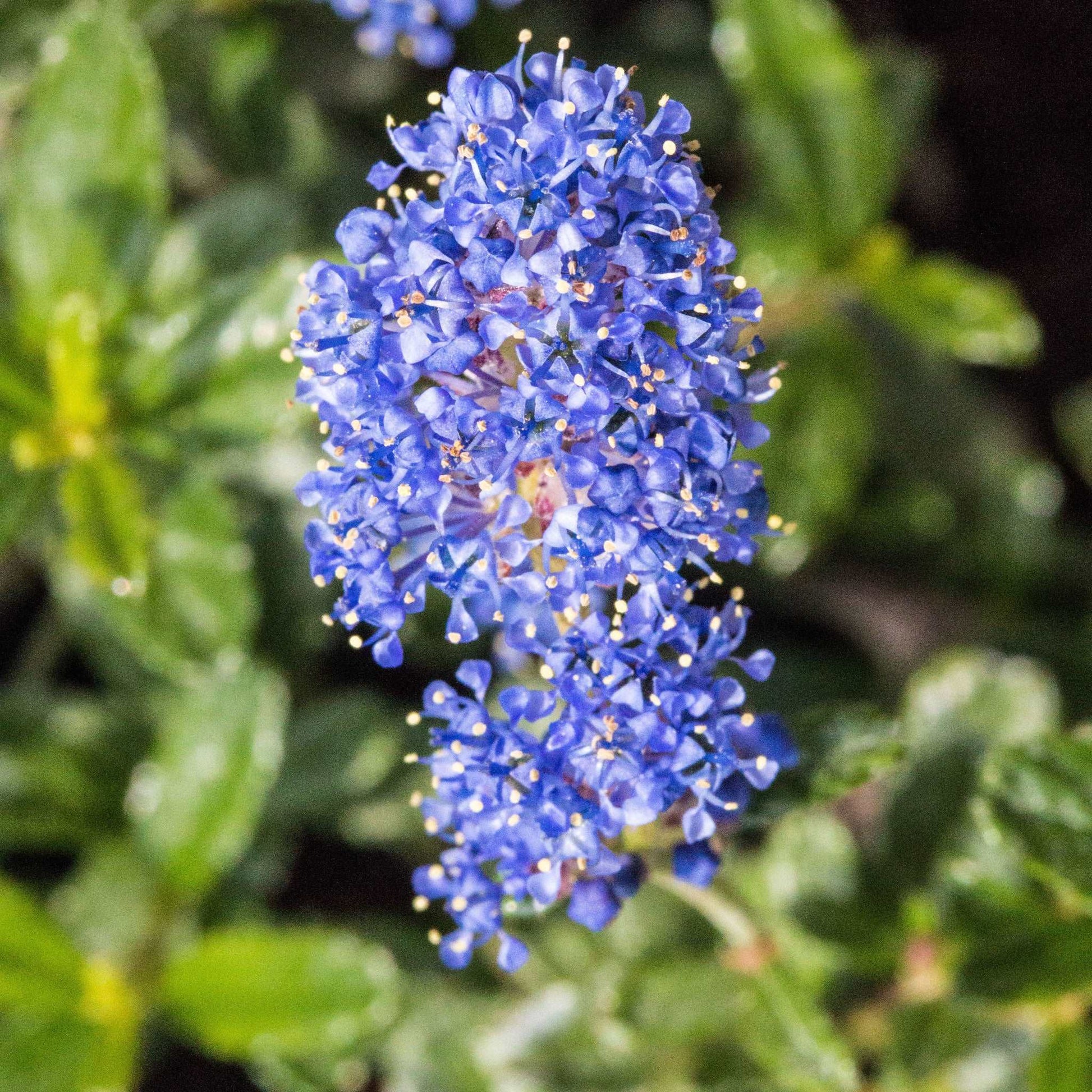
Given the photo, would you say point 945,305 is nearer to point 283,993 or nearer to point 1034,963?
point 1034,963

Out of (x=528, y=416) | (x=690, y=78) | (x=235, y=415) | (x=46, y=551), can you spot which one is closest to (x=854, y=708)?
(x=528, y=416)

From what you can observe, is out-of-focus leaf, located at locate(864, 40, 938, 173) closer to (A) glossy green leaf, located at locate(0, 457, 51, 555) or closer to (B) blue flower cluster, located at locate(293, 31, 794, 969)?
(B) blue flower cluster, located at locate(293, 31, 794, 969)

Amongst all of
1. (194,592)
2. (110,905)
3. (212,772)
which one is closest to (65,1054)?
(110,905)

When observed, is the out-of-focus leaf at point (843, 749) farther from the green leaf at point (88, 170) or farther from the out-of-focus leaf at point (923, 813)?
the green leaf at point (88, 170)

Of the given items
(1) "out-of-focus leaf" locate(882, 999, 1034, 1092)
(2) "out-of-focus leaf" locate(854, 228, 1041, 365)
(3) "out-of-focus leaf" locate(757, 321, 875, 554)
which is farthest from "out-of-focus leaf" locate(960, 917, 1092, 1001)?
(2) "out-of-focus leaf" locate(854, 228, 1041, 365)

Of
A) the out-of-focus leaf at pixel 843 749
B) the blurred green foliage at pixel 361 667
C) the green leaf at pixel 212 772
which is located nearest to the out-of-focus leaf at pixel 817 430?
the blurred green foliage at pixel 361 667
